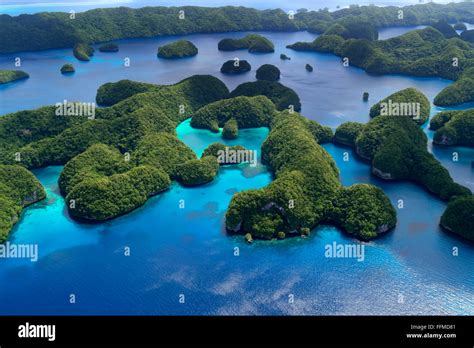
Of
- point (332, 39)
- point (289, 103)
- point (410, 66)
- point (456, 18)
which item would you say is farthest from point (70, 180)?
point (456, 18)

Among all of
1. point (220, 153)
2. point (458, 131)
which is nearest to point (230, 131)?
point (220, 153)

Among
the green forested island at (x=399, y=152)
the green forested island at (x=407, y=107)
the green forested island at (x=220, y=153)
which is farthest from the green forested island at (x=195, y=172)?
the green forested island at (x=407, y=107)

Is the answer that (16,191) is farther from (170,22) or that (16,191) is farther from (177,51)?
(170,22)

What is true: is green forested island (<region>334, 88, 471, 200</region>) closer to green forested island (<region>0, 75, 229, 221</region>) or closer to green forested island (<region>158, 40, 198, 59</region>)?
green forested island (<region>0, 75, 229, 221</region>)

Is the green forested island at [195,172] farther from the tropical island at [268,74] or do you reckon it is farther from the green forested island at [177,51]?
the green forested island at [177,51]

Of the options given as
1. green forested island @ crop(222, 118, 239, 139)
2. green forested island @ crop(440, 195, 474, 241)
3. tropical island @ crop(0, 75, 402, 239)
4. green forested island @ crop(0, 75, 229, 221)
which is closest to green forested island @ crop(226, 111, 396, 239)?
tropical island @ crop(0, 75, 402, 239)

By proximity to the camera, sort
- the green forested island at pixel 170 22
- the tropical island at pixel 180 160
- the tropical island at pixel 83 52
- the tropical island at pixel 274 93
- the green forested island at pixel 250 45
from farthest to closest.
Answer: the green forested island at pixel 170 22 < the green forested island at pixel 250 45 < the tropical island at pixel 83 52 < the tropical island at pixel 274 93 < the tropical island at pixel 180 160
